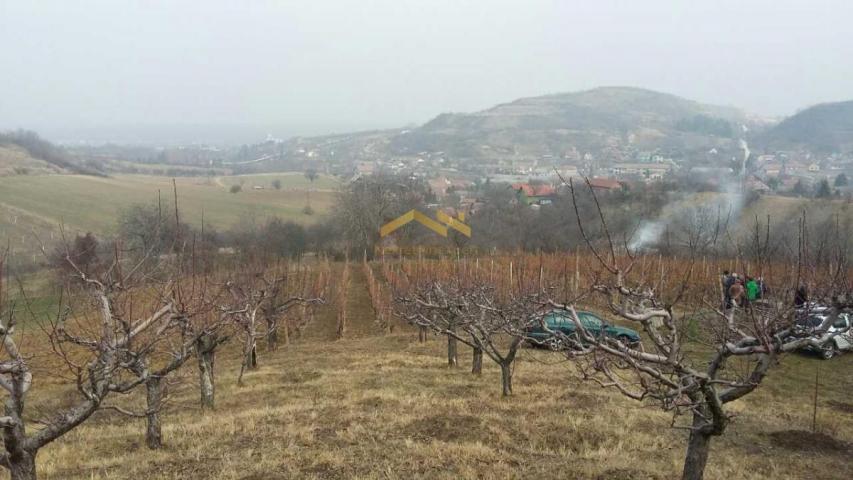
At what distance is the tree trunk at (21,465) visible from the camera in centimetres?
477

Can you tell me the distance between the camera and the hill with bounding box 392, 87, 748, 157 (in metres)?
101

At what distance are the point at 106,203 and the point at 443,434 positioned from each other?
59.4m

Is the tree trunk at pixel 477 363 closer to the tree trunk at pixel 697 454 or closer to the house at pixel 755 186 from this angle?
the tree trunk at pixel 697 454

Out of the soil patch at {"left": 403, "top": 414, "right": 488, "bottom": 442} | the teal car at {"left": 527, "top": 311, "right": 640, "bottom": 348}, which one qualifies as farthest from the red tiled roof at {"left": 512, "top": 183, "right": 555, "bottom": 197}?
the soil patch at {"left": 403, "top": 414, "right": 488, "bottom": 442}

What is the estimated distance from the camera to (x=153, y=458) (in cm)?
750

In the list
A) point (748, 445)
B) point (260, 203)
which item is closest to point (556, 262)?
point (748, 445)

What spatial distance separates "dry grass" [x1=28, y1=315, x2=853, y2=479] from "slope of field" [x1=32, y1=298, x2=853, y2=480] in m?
0.03

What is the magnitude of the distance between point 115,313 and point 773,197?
4305cm

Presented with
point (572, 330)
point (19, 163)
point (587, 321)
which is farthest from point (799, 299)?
point (19, 163)

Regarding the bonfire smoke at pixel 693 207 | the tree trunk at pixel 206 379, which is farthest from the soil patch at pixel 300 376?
the bonfire smoke at pixel 693 207

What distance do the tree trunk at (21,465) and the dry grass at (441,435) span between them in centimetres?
201

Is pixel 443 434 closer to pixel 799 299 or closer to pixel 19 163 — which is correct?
pixel 799 299

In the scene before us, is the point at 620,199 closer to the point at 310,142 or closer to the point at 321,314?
the point at 321,314

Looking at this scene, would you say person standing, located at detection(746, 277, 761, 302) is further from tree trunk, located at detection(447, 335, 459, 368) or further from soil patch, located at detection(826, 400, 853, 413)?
tree trunk, located at detection(447, 335, 459, 368)
